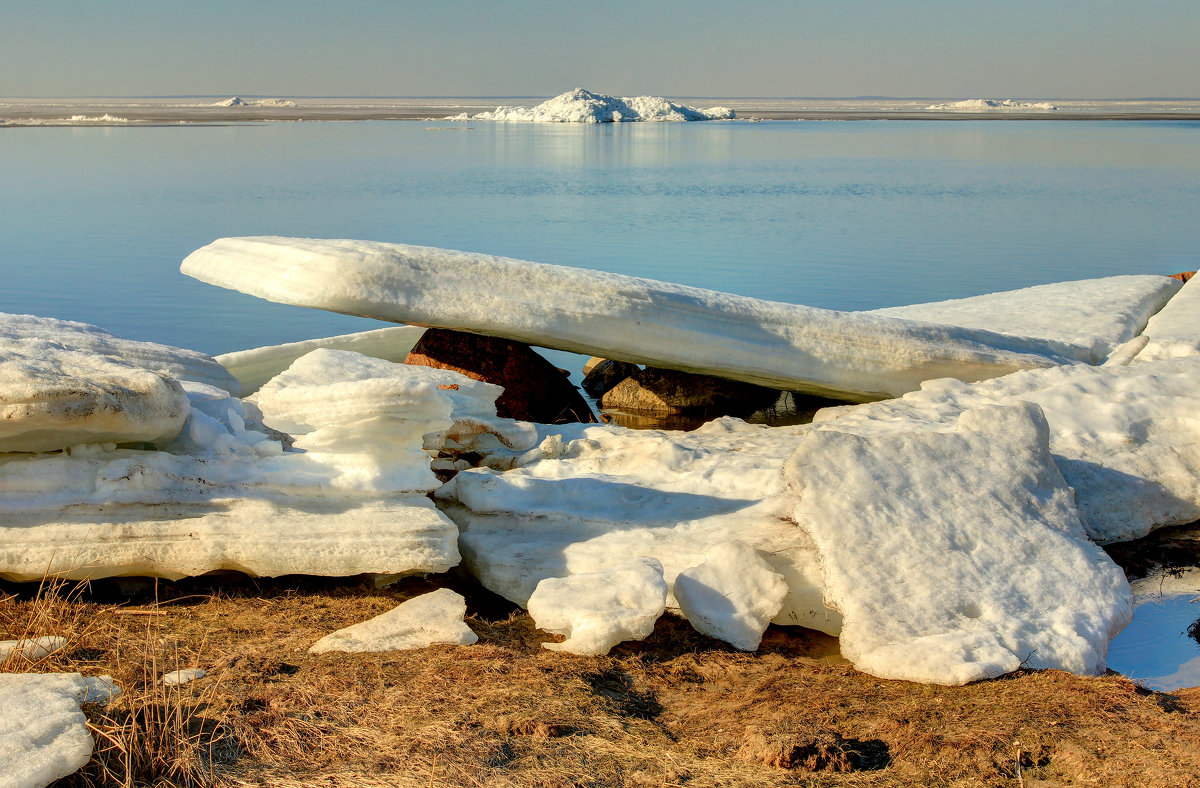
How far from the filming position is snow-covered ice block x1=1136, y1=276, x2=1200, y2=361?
19.7ft

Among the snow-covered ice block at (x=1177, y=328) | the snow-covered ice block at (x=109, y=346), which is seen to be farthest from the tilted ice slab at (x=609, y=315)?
the snow-covered ice block at (x=1177, y=328)

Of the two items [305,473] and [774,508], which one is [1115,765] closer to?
[774,508]

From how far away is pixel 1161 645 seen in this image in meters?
3.57

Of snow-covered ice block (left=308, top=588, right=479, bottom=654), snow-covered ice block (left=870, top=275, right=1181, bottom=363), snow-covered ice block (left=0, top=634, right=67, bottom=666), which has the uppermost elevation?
snow-covered ice block (left=870, top=275, right=1181, bottom=363)

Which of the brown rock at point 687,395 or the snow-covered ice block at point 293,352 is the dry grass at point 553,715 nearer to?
the snow-covered ice block at point 293,352

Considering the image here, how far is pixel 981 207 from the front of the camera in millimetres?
18969

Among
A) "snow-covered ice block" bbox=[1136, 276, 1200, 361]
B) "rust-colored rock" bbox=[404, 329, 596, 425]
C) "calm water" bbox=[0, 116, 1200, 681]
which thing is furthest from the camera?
"calm water" bbox=[0, 116, 1200, 681]

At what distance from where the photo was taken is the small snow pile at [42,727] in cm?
218

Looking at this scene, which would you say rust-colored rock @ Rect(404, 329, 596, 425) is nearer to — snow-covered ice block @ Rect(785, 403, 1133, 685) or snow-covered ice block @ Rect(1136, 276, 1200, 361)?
snow-covered ice block @ Rect(785, 403, 1133, 685)

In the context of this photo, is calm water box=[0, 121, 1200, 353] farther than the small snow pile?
Yes

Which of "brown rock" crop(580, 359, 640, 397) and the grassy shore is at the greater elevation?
the grassy shore

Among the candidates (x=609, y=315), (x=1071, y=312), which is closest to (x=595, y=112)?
(x=1071, y=312)

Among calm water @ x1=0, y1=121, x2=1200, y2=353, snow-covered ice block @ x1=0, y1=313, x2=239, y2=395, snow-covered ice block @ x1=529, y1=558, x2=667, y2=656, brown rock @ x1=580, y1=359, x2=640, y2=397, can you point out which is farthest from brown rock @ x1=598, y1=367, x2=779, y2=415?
calm water @ x1=0, y1=121, x2=1200, y2=353

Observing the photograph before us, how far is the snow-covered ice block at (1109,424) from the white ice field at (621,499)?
15mm
